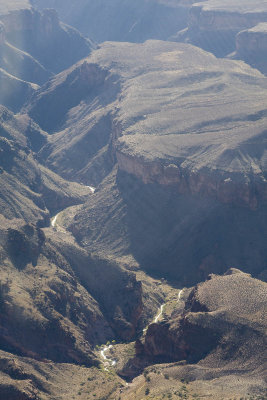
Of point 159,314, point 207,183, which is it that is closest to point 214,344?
point 159,314

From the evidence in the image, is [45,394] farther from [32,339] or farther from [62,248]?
[62,248]

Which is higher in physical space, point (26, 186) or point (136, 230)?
point (26, 186)

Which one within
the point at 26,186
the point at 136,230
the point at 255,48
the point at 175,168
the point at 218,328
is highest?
the point at 255,48

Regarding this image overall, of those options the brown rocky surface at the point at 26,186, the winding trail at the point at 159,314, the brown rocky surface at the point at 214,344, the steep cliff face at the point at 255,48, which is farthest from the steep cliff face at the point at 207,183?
the steep cliff face at the point at 255,48

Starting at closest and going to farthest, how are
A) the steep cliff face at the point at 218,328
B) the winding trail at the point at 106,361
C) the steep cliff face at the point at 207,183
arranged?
the steep cliff face at the point at 218,328, the winding trail at the point at 106,361, the steep cliff face at the point at 207,183

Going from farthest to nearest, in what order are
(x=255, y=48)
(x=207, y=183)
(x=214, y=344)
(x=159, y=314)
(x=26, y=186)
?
(x=255, y=48) < (x=26, y=186) < (x=207, y=183) < (x=159, y=314) < (x=214, y=344)

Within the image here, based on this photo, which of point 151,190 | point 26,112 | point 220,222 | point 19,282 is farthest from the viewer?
point 26,112

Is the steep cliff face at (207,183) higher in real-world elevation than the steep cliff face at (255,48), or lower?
lower

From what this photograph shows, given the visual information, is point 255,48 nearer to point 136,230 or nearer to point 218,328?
point 136,230

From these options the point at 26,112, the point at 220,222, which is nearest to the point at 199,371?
the point at 220,222

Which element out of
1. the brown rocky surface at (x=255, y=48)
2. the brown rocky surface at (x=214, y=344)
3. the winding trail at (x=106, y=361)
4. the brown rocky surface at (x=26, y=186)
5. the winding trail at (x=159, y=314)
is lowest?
the winding trail at (x=106, y=361)

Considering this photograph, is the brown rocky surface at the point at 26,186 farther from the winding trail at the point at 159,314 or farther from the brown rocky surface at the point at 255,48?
the brown rocky surface at the point at 255,48
